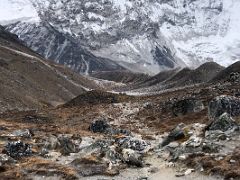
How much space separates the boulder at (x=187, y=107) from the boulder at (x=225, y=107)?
15231 mm

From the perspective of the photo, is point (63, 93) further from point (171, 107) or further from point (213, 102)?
point (213, 102)

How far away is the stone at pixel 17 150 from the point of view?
4504 centimetres

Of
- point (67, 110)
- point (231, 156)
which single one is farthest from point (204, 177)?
point (67, 110)

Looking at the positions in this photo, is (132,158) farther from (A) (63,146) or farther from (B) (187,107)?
(B) (187,107)

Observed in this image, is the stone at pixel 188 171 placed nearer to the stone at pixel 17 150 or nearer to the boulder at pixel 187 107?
the stone at pixel 17 150

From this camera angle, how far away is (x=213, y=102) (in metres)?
55.3

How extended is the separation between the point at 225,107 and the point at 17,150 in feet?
69.9

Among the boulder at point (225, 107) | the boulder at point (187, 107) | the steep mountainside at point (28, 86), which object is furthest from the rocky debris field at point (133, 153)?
the steep mountainside at point (28, 86)

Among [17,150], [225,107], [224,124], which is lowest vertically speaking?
[17,150]

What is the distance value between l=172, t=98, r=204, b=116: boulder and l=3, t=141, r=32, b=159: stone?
30191 mm

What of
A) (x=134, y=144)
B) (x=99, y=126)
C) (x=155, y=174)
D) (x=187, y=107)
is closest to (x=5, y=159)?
(x=134, y=144)

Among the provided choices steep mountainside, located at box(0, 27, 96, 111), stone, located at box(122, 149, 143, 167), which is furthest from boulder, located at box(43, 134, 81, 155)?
steep mountainside, located at box(0, 27, 96, 111)

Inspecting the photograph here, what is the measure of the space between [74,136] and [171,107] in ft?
82.0

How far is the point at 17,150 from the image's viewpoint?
45.8m
